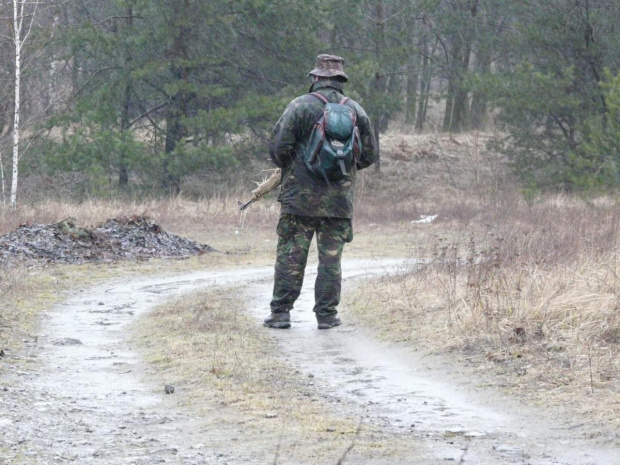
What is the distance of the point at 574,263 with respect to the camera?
930cm

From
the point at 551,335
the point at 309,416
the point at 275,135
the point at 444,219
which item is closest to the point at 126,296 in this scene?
the point at 275,135

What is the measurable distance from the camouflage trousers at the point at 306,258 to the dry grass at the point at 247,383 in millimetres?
439

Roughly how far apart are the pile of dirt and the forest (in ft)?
31.2

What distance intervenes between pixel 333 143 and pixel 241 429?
11.3 feet

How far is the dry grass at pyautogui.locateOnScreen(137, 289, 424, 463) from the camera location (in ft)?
16.0

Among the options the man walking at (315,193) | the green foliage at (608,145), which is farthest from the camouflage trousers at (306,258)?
the green foliage at (608,145)

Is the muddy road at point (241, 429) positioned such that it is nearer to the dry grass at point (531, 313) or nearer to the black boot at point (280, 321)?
the black boot at point (280, 321)

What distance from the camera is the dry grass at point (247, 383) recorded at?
4875 mm

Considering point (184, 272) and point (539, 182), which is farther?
point (539, 182)

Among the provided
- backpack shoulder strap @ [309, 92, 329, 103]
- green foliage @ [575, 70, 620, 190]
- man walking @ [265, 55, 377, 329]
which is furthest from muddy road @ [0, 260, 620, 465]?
green foliage @ [575, 70, 620, 190]

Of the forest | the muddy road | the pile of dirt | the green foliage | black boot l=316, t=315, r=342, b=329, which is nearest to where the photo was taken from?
the muddy road

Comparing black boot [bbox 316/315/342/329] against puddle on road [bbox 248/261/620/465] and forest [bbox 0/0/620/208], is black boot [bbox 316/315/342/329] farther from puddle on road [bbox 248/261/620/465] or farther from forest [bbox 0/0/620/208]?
forest [bbox 0/0/620/208]

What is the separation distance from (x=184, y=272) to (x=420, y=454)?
1018 centimetres

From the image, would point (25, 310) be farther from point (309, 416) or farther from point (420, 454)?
point (420, 454)
